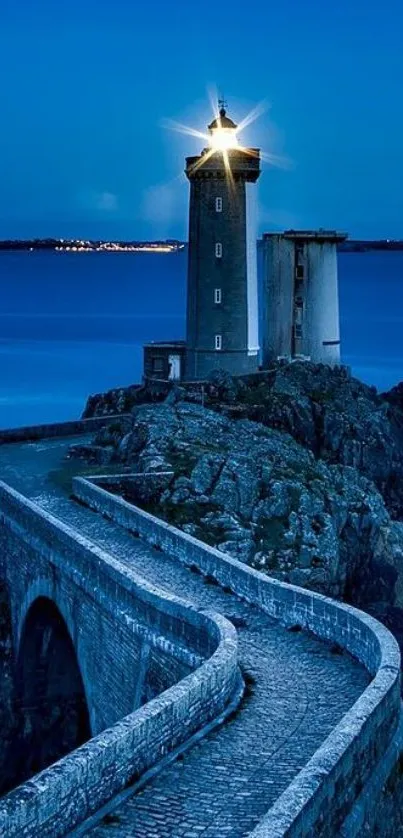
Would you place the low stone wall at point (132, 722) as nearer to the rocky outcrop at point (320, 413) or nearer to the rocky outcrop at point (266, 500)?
the rocky outcrop at point (266, 500)

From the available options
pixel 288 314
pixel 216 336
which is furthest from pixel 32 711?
pixel 288 314

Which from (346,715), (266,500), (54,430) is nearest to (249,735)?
(346,715)

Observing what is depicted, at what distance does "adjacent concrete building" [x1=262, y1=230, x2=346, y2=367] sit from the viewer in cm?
4356

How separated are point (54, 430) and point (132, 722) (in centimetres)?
2506

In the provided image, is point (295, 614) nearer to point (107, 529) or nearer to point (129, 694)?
point (129, 694)

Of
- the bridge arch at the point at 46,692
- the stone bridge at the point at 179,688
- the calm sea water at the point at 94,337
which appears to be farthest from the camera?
the calm sea water at the point at 94,337

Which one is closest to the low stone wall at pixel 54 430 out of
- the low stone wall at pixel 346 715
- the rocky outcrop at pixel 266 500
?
the rocky outcrop at pixel 266 500

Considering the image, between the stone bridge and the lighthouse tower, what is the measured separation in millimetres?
17697

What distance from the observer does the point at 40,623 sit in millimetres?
22062

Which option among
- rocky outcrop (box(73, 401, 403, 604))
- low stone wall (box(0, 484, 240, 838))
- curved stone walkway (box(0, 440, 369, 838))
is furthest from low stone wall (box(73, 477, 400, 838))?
rocky outcrop (box(73, 401, 403, 604))

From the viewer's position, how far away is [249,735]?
12.1 metres

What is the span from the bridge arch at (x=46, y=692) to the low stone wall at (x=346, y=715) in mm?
2737

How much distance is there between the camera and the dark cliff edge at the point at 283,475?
82.0 feet

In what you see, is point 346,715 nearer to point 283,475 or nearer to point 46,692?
point 46,692
